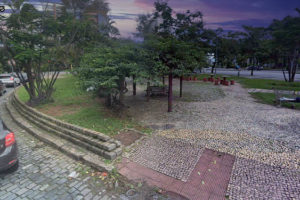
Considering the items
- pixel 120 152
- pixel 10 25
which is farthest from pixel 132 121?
Result: pixel 10 25

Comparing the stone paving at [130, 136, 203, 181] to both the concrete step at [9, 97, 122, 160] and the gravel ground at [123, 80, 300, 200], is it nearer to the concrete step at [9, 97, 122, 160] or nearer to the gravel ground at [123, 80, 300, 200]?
the gravel ground at [123, 80, 300, 200]

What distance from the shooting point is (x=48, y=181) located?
417cm

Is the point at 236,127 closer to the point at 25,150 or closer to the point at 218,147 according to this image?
the point at 218,147

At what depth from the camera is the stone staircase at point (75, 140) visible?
492cm

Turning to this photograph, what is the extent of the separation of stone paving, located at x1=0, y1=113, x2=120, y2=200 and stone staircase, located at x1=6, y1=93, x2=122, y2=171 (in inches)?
12.2

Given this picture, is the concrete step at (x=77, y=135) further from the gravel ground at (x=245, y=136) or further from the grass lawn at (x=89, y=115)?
the gravel ground at (x=245, y=136)

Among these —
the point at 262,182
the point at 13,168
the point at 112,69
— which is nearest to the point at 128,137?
the point at 112,69

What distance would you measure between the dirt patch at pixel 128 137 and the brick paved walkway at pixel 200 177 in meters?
0.88

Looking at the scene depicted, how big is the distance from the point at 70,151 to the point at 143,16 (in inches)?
287

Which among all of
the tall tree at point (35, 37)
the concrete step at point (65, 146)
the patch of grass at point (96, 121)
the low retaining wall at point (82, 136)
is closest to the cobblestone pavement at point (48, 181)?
the concrete step at point (65, 146)

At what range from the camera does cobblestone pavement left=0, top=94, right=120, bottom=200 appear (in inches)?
147

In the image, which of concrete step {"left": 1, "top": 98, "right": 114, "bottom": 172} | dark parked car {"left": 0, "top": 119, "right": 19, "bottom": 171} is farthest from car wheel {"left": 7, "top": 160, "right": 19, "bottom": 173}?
concrete step {"left": 1, "top": 98, "right": 114, "bottom": 172}

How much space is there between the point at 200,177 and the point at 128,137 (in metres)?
2.66

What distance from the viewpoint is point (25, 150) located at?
18.5 feet
